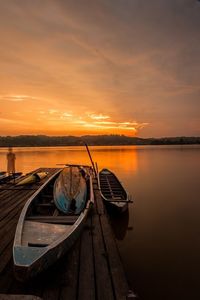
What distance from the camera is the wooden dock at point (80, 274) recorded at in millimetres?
3480

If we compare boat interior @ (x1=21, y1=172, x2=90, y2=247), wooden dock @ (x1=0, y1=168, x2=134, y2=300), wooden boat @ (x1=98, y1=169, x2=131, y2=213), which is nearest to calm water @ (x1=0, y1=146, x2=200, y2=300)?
wooden boat @ (x1=98, y1=169, x2=131, y2=213)

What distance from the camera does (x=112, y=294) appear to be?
351 cm

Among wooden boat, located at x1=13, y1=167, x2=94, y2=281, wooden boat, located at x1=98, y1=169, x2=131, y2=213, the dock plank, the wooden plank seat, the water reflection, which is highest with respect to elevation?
wooden boat, located at x1=13, y1=167, x2=94, y2=281

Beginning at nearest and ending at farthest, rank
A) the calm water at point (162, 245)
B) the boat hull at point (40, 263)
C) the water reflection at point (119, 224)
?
1. the boat hull at point (40, 263)
2. the calm water at point (162, 245)
3. the water reflection at point (119, 224)

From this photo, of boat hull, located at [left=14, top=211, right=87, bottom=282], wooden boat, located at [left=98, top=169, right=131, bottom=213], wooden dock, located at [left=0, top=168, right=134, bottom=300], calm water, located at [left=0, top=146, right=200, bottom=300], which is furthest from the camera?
wooden boat, located at [left=98, top=169, right=131, bottom=213]

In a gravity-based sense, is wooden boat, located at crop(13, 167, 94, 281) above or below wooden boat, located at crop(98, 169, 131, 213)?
above

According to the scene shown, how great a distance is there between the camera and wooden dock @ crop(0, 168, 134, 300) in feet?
11.4

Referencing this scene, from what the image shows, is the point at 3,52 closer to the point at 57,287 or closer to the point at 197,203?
the point at 57,287

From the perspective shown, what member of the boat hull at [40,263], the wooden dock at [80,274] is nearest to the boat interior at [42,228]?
the boat hull at [40,263]

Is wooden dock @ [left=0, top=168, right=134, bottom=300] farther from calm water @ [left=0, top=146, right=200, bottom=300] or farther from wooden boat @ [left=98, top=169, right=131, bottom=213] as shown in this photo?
wooden boat @ [left=98, top=169, right=131, bottom=213]

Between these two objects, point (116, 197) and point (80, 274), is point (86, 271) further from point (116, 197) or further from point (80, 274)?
point (116, 197)

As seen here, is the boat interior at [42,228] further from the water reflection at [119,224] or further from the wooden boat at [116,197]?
the wooden boat at [116,197]

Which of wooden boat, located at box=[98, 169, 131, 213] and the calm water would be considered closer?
the calm water

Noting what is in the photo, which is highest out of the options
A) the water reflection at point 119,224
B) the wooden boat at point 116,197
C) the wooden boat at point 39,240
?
the wooden boat at point 39,240
